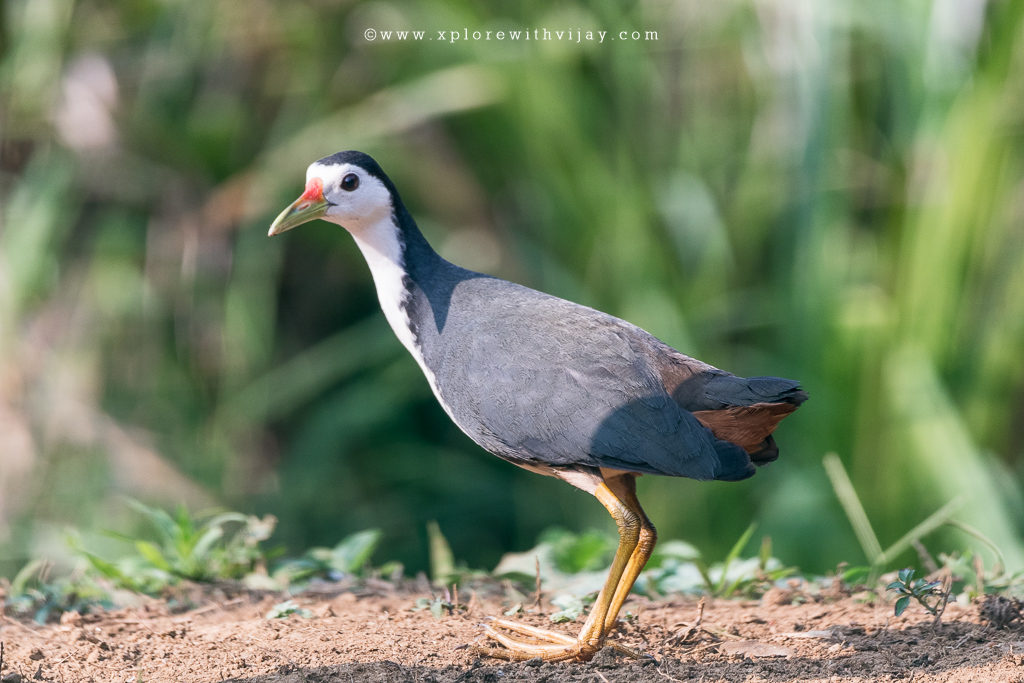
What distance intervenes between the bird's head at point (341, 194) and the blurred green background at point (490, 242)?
2.30 metres

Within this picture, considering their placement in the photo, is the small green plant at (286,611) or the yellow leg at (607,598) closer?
the yellow leg at (607,598)

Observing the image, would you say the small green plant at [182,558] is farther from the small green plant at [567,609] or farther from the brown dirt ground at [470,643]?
the small green plant at [567,609]

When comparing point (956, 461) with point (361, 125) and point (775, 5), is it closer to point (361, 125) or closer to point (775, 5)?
point (775, 5)

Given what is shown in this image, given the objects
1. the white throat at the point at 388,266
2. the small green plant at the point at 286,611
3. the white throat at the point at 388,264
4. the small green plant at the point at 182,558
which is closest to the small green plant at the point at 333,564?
the small green plant at the point at 182,558

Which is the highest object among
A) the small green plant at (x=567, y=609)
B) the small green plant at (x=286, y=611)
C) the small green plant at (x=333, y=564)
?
the small green plant at (x=333, y=564)

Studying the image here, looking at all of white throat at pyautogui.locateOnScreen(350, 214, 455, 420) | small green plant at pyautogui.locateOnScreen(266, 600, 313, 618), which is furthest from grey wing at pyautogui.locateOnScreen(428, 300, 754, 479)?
small green plant at pyautogui.locateOnScreen(266, 600, 313, 618)

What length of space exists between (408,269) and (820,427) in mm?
2642

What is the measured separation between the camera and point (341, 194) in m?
3.49

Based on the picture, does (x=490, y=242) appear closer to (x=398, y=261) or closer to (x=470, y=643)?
(x=398, y=261)

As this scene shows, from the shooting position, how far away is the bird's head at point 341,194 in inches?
137

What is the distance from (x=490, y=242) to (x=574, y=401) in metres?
3.68

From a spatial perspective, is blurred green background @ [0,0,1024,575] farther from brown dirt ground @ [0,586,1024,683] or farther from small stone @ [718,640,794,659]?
small stone @ [718,640,794,659]

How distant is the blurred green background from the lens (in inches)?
207

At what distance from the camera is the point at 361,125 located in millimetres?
6285
